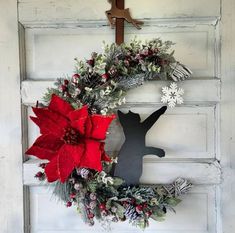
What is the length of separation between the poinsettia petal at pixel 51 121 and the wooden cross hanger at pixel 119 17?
1.10 feet

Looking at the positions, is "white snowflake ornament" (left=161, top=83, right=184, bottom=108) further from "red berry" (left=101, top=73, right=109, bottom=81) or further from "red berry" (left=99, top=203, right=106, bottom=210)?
"red berry" (left=99, top=203, right=106, bottom=210)

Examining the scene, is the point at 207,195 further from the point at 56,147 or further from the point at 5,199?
the point at 5,199

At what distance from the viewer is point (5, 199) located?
1194 millimetres

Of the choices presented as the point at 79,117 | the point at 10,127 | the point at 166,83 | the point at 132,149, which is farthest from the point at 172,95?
the point at 10,127

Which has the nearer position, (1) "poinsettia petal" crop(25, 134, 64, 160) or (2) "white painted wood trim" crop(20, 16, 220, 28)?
(1) "poinsettia petal" crop(25, 134, 64, 160)

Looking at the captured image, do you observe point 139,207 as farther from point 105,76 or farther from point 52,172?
point 105,76

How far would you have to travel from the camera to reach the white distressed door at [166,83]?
1.16 meters

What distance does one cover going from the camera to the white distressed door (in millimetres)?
1162

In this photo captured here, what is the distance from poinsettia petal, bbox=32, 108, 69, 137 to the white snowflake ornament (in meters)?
0.35

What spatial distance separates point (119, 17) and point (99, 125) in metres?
0.39

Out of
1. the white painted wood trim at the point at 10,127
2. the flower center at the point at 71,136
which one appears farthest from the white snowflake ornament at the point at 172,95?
the white painted wood trim at the point at 10,127

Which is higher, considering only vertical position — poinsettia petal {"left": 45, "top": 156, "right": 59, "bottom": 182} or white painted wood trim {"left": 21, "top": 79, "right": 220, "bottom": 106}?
white painted wood trim {"left": 21, "top": 79, "right": 220, "bottom": 106}

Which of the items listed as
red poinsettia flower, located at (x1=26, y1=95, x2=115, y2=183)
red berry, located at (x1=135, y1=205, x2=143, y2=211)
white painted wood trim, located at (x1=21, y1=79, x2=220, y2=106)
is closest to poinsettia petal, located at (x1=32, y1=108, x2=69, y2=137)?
red poinsettia flower, located at (x1=26, y1=95, x2=115, y2=183)

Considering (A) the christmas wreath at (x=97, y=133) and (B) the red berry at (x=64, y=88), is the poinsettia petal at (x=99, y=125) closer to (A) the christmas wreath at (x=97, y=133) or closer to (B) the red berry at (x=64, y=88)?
(A) the christmas wreath at (x=97, y=133)
